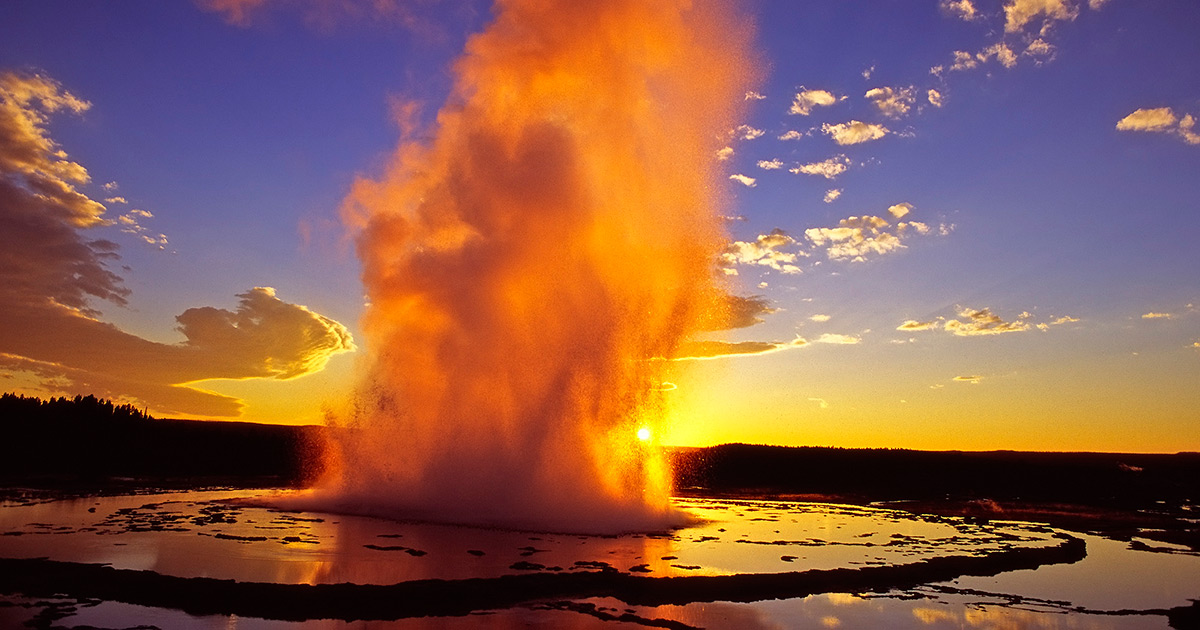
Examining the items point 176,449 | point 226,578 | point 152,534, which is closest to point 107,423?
point 176,449

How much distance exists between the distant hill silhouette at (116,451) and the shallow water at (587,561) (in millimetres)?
14642

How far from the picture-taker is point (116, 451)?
4997cm

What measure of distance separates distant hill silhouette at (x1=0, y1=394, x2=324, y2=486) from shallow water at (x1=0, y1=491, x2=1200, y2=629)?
1464 centimetres

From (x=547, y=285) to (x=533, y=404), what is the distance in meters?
3.95

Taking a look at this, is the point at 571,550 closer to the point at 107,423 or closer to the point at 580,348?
the point at 580,348

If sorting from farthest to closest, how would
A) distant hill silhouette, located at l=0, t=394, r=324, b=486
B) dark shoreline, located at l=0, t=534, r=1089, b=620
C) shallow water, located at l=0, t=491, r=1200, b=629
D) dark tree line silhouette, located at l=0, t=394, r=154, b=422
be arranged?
dark tree line silhouette, located at l=0, t=394, r=154, b=422 → distant hill silhouette, located at l=0, t=394, r=324, b=486 → shallow water, located at l=0, t=491, r=1200, b=629 → dark shoreline, located at l=0, t=534, r=1089, b=620

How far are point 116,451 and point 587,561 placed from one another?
1932 inches

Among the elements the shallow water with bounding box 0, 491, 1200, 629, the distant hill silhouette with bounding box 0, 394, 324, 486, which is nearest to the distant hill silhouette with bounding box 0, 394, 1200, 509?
the distant hill silhouette with bounding box 0, 394, 324, 486

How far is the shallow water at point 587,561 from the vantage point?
439 inches

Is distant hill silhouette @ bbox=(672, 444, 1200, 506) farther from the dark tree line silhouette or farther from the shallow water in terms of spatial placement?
the dark tree line silhouette

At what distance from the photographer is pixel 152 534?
1642 centimetres

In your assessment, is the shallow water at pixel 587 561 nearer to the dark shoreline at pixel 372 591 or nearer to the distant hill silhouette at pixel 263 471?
the dark shoreline at pixel 372 591

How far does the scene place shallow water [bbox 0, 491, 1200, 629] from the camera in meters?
11.1

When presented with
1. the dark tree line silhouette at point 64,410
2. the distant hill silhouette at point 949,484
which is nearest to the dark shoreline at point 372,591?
the distant hill silhouette at point 949,484
